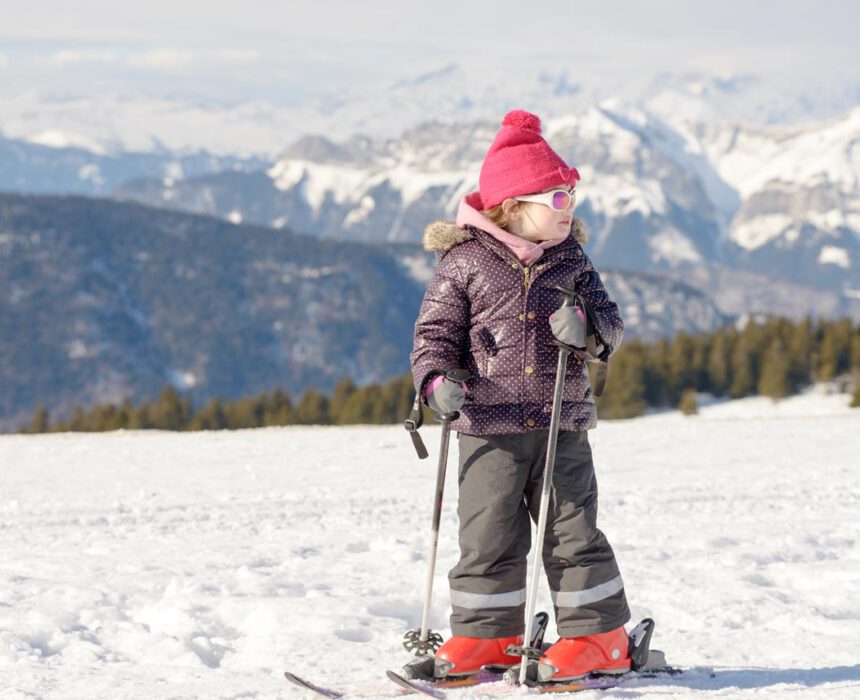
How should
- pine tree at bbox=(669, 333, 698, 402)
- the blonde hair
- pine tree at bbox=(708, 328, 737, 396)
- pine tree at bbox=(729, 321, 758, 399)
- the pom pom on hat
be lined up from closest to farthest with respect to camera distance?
the blonde hair → the pom pom on hat → pine tree at bbox=(669, 333, 698, 402) → pine tree at bbox=(729, 321, 758, 399) → pine tree at bbox=(708, 328, 737, 396)

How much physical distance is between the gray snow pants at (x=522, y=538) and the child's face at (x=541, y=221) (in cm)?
87

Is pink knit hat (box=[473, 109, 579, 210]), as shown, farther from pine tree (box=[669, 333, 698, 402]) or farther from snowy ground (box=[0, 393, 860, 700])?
pine tree (box=[669, 333, 698, 402])

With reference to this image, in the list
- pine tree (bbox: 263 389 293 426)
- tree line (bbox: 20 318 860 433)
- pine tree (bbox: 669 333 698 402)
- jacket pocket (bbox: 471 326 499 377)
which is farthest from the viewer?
pine tree (bbox: 669 333 698 402)

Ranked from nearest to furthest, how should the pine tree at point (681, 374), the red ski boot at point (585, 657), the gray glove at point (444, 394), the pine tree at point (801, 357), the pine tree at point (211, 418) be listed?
the gray glove at point (444, 394), the red ski boot at point (585, 657), the pine tree at point (211, 418), the pine tree at point (801, 357), the pine tree at point (681, 374)

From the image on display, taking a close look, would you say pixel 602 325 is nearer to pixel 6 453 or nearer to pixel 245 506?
pixel 245 506

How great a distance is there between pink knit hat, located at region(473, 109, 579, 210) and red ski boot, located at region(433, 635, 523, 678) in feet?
6.31

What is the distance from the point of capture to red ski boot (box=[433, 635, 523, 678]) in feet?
15.6

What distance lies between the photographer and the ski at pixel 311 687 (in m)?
4.41

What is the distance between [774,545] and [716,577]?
1129 millimetres

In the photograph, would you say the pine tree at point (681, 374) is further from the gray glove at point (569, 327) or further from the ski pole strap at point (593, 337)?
the gray glove at point (569, 327)

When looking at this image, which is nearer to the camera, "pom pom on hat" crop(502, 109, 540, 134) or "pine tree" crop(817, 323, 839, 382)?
"pom pom on hat" crop(502, 109, 540, 134)

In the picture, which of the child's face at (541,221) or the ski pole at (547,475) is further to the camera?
the child's face at (541,221)

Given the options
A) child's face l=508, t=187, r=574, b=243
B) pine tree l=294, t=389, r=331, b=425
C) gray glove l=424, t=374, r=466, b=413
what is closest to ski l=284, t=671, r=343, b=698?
gray glove l=424, t=374, r=466, b=413

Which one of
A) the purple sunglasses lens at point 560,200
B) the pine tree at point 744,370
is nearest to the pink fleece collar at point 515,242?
the purple sunglasses lens at point 560,200
